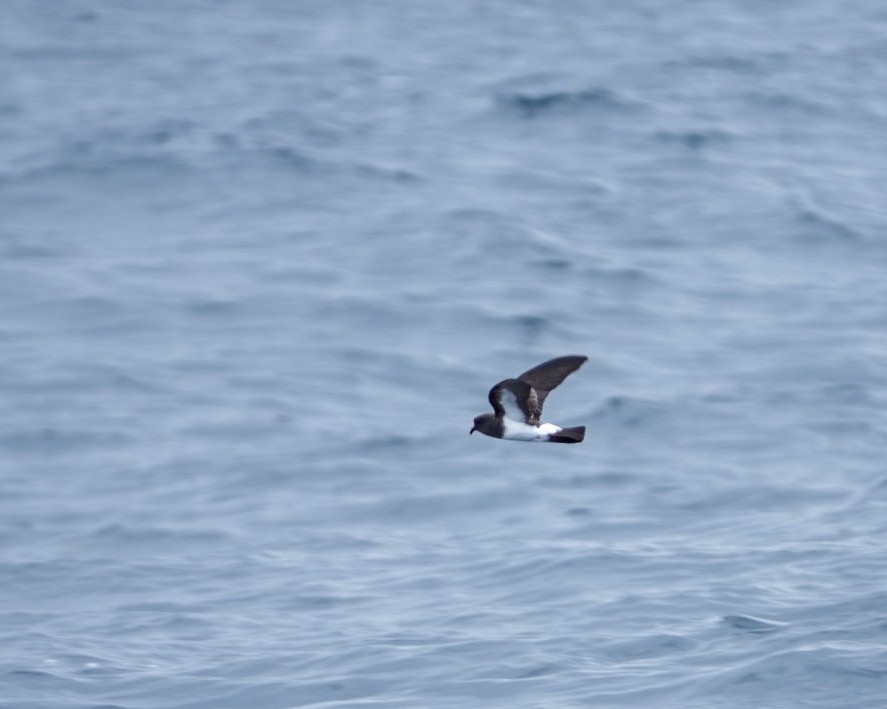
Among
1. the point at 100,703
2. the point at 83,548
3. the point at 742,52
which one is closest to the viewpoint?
the point at 100,703

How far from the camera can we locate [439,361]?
46.7 feet

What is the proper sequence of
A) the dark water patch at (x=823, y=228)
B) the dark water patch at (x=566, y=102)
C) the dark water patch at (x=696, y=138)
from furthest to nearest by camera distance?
1. the dark water patch at (x=566, y=102)
2. the dark water patch at (x=696, y=138)
3. the dark water patch at (x=823, y=228)

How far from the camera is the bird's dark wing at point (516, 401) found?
8.55 meters

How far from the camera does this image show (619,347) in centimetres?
1444

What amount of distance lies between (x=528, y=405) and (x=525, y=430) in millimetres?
167

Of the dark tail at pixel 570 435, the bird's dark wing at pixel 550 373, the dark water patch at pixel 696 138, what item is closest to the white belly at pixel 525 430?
the dark tail at pixel 570 435

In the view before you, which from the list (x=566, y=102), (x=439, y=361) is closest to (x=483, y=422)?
(x=439, y=361)

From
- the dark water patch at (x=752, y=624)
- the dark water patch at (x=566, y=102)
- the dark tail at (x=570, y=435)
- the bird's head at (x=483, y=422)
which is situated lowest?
the dark water patch at (x=752, y=624)

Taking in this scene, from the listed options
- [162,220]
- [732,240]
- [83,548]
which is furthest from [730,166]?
[83,548]

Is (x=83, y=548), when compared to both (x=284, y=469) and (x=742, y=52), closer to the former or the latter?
(x=284, y=469)

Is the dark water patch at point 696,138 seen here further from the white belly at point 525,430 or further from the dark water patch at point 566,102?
the white belly at point 525,430

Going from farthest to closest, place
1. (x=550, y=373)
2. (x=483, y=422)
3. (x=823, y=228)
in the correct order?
(x=823, y=228) → (x=483, y=422) → (x=550, y=373)

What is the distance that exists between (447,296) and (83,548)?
14.9 ft

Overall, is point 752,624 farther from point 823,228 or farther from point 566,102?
point 566,102
